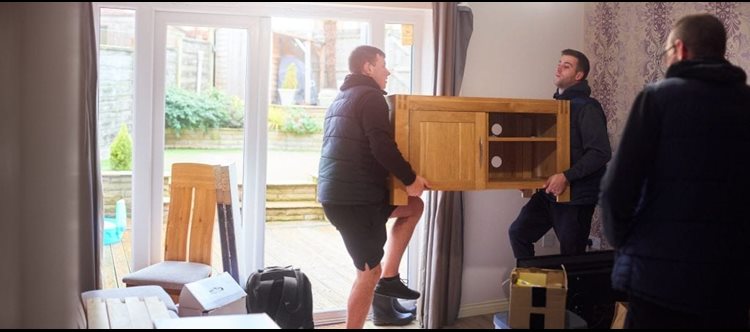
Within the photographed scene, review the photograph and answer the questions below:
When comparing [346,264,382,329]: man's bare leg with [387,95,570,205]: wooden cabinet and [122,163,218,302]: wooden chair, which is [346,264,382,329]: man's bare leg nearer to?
[387,95,570,205]: wooden cabinet

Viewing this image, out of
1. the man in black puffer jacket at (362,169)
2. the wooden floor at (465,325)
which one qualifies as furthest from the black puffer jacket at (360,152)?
the wooden floor at (465,325)

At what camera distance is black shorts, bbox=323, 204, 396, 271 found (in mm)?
2867

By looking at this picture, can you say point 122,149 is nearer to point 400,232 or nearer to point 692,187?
point 400,232

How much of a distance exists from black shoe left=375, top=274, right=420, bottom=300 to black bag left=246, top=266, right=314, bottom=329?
0.37 m

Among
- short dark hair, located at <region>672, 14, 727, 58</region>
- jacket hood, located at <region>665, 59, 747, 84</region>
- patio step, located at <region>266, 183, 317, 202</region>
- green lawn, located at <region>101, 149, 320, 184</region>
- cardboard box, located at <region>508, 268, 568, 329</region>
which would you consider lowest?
cardboard box, located at <region>508, 268, 568, 329</region>

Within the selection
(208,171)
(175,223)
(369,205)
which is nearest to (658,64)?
(369,205)

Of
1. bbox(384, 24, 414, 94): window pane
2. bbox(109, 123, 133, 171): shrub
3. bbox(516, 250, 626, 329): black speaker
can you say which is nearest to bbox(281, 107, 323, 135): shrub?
bbox(384, 24, 414, 94): window pane

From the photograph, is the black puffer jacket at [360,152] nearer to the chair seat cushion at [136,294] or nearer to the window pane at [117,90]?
the chair seat cushion at [136,294]

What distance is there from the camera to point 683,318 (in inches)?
74.9

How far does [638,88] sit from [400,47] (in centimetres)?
126

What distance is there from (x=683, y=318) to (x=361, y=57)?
1636mm

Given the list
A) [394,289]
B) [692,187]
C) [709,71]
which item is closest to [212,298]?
[394,289]

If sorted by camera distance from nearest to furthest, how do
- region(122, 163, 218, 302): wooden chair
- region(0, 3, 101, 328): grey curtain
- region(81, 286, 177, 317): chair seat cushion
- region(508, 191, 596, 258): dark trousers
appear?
region(0, 3, 101, 328): grey curtain → region(81, 286, 177, 317): chair seat cushion → region(508, 191, 596, 258): dark trousers → region(122, 163, 218, 302): wooden chair

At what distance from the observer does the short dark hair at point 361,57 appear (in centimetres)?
295
